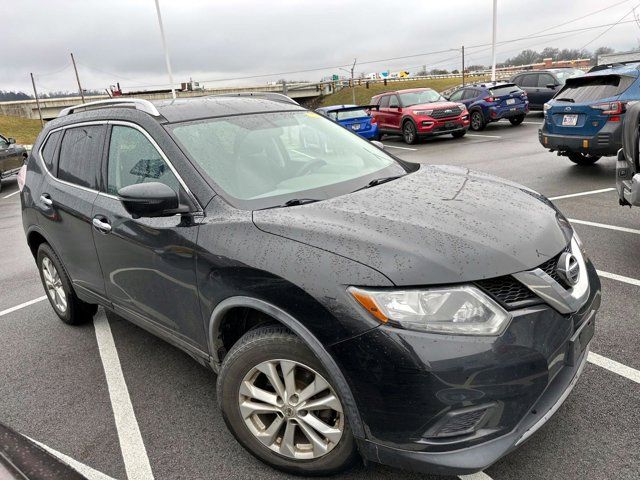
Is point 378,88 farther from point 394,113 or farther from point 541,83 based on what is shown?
point 394,113

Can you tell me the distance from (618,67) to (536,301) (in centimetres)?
838

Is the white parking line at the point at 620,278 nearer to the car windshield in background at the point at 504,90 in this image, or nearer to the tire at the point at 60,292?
the tire at the point at 60,292

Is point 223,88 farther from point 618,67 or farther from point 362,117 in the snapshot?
point 618,67

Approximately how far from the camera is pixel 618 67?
28.0ft

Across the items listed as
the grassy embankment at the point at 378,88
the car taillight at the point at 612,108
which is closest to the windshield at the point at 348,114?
the car taillight at the point at 612,108

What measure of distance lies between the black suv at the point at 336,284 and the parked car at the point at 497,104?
1461 cm

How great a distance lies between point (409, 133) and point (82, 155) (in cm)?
1375

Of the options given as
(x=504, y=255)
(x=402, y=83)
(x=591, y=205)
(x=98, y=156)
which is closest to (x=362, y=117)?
(x=591, y=205)

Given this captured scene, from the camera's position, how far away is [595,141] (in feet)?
26.0

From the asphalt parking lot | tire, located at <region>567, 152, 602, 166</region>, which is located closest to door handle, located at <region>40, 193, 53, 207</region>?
the asphalt parking lot

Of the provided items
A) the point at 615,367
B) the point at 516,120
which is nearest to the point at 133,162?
the point at 615,367

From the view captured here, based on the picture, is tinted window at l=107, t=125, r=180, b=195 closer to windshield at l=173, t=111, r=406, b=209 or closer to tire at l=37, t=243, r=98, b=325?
windshield at l=173, t=111, r=406, b=209

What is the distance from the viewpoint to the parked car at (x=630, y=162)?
461cm

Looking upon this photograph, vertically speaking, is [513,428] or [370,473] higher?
[513,428]
